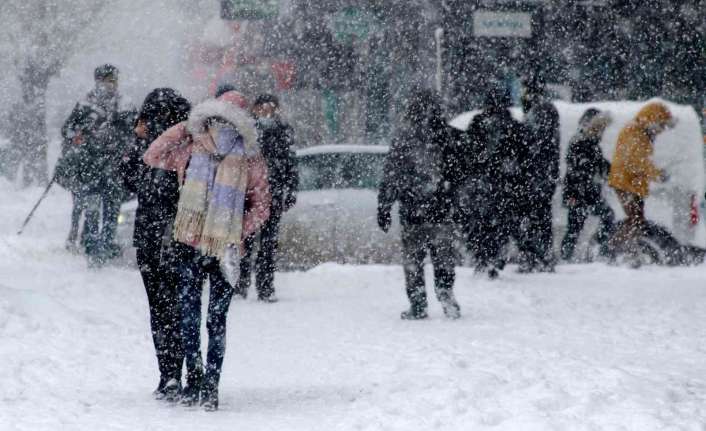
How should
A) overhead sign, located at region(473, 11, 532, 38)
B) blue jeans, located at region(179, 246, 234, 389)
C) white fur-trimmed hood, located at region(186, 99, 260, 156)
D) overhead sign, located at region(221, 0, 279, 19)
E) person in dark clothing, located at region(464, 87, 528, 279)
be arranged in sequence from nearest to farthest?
white fur-trimmed hood, located at region(186, 99, 260, 156) → blue jeans, located at region(179, 246, 234, 389) → person in dark clothing, located at region(464, 87, 528, 279) → overhead sign, located at region(221, 0, 279, 19) → overhead sign, located at region(473, 11, 532, 38)

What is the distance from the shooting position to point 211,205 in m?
6.05

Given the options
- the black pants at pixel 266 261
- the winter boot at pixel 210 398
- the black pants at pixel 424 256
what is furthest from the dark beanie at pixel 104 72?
the winter boot at pixel 210 398

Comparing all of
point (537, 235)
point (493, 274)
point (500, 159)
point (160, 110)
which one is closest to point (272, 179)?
point (493, 274)

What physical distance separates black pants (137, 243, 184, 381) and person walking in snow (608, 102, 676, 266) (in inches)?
312

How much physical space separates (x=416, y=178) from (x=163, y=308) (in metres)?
3.44

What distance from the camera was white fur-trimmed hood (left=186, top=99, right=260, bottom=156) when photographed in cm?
604

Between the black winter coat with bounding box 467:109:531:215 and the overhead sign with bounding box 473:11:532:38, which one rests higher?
the overhead sign with bounding box 473:11:532:38

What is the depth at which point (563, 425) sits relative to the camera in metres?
5.17

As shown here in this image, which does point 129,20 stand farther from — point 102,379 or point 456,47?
point 102,379

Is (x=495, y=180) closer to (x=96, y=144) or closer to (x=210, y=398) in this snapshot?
(x=96, y=144)

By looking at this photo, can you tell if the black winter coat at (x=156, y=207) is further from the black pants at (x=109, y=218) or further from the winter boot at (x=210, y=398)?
the black pants at (x=109, y=218)

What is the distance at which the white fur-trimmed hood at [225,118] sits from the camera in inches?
238

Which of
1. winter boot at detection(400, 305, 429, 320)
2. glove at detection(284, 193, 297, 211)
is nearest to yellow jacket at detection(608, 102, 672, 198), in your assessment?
winter boot at detection(400, 305, 429, 320)

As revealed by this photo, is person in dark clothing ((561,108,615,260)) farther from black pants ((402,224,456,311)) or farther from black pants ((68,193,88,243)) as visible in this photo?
black pants ((68,193,88,243))
